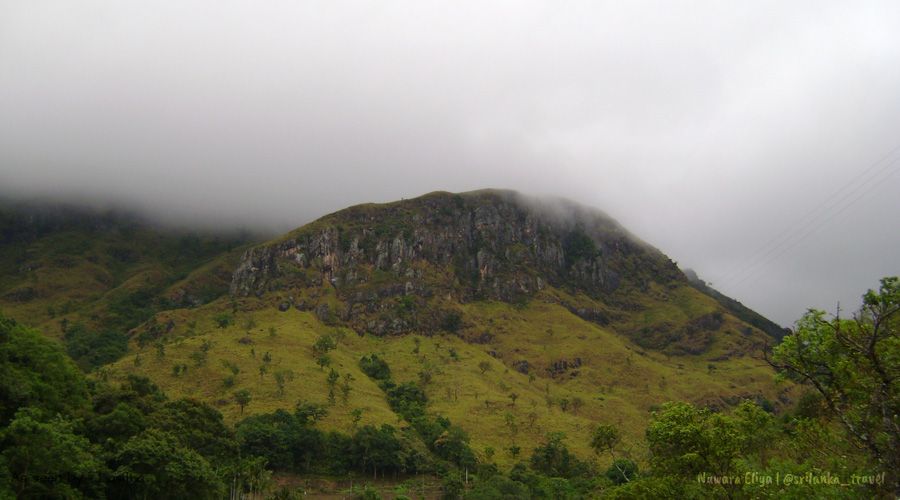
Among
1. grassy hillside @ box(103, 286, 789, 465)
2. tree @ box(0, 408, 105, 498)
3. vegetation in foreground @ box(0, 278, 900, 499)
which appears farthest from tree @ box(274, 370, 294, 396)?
tree @ box(0, 408, 105, 498)

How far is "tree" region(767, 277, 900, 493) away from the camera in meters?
17.0

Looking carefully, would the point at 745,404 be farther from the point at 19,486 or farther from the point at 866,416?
the point at 19,486

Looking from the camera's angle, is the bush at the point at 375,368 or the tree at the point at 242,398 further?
the bush at the point at 375,368

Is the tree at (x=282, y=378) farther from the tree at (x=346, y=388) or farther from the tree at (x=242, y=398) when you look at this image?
the tree at (x=346, y=388)

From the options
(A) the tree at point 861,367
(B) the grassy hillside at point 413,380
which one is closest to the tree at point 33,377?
(B) the grassy hillside at point 413,380

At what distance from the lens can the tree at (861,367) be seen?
669 inches

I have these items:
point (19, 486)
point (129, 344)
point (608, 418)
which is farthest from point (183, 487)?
point (129, 344)

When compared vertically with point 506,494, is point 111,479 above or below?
above

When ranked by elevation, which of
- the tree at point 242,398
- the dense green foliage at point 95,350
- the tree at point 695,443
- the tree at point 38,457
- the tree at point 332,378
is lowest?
the dense green foliage at point 95,350

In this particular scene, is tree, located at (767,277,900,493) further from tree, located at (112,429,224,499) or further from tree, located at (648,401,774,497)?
tree, located at (112,429,224,499)

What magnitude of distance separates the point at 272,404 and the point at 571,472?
6612 cm

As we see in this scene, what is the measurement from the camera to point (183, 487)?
59844mm

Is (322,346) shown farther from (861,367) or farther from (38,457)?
(861,367)

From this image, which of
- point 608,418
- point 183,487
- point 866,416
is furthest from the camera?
point 608,418
